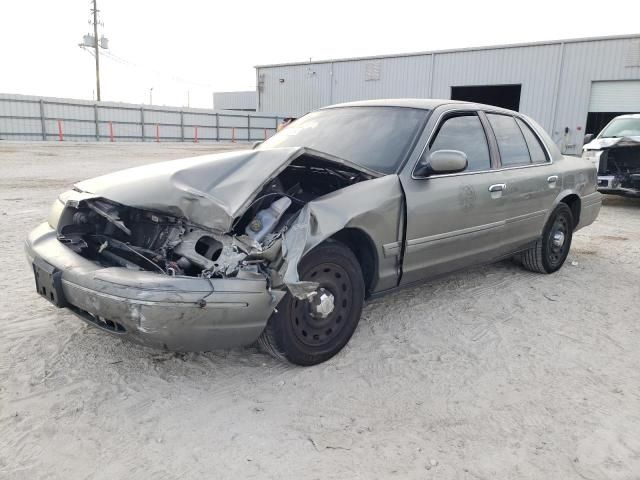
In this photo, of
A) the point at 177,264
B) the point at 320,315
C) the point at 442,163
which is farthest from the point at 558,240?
the point at 177,264

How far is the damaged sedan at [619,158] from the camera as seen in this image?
30.3 ft

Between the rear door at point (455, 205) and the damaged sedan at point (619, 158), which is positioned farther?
the damaged sedan at point (619, 158)

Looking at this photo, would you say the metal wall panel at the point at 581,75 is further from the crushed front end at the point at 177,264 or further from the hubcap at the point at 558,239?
the crushed front end at the point at 177,264

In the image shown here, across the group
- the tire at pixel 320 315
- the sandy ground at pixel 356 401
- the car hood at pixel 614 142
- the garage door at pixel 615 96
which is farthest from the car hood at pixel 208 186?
the garage door at pixel 615 96

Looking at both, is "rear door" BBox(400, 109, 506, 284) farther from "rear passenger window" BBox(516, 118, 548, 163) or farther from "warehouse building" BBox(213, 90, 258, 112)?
"warehouse building" BBox(213, 90, 258, 112)

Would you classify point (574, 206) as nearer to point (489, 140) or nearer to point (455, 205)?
point (489, 140)

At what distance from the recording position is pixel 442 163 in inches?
136

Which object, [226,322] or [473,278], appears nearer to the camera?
[226,322]

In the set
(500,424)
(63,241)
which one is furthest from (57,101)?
(500,424)

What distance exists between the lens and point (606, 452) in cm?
241

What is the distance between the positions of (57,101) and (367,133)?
32.1 m

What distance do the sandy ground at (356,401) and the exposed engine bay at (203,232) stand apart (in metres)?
0.66

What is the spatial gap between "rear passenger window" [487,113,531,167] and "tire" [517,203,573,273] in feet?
2.53

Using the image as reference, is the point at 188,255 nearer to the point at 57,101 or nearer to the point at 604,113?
the point at 604,113
